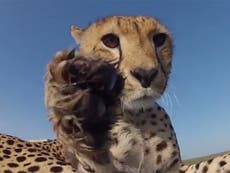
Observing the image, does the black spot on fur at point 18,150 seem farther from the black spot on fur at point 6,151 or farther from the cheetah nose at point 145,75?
the cheetah nose at point 145,75

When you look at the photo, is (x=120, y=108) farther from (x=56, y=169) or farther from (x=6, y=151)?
(x=6, y=151)

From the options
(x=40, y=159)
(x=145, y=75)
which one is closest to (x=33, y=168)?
(x=40, y=159)

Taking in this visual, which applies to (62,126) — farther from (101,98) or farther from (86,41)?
(86,41)

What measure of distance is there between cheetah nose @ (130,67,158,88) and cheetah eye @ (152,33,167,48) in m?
0.38

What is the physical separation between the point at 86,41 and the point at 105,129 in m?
0.84

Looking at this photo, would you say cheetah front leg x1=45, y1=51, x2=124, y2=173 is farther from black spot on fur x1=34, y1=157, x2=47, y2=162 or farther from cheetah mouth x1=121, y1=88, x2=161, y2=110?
black spot on fur x1=34, y1=157, x2=47, y2=162

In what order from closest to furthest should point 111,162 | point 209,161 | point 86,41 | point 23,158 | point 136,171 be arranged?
point 111,162, point 136,171, point 209,161, point 86,41, point 23,158

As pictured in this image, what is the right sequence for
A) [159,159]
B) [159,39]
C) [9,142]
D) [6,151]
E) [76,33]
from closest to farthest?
[159,159] → [159,39] → [76,33] → [6,151] → [9,142]

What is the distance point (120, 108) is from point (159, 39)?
25.6 inches

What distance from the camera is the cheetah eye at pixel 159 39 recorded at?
1.91 metres

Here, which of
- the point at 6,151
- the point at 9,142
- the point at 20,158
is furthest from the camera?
the point at 9,142

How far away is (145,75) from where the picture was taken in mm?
1501

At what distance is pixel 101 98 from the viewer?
1.21 metres

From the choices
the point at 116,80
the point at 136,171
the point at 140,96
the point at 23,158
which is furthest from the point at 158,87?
the point at 23,158
